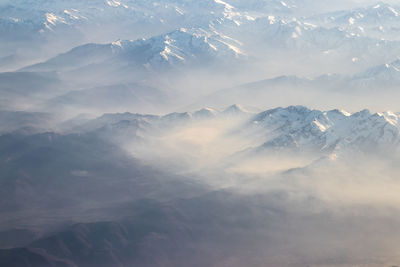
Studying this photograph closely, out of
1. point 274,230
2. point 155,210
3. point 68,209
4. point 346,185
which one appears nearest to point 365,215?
point 346,185

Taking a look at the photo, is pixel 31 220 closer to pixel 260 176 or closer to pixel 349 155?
pixel 260 176

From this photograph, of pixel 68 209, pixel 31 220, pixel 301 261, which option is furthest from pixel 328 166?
pixel 31 220

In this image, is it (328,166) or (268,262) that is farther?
(328,166)

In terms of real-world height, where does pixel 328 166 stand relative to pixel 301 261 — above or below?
above

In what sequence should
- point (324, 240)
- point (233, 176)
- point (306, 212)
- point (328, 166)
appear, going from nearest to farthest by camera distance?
point (324, 240) < point (306, 212) < point (328, 166) < point (233, 176)

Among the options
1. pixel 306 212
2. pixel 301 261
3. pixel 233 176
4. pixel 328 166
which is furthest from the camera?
pixel 233 176

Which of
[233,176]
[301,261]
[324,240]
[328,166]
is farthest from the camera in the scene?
[233,176]

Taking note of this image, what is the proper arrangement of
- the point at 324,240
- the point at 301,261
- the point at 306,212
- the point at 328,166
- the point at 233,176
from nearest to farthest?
the point at 301,261 < the point at 324,240 < the point at 306,212 < the point at 328,166 < the point at 233,176

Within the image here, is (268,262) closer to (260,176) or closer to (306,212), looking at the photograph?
(306,212)

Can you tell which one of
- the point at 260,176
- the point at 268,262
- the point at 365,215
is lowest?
the point at 268,262
